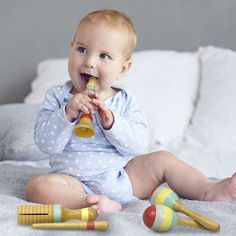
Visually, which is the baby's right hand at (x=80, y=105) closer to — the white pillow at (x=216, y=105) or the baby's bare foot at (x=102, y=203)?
the baby's bare foot at (x=102, y=203)

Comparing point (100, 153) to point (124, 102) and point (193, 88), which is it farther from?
point (193, 88)

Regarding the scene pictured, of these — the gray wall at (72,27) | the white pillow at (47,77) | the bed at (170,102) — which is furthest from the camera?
the gray wall at (72,27)

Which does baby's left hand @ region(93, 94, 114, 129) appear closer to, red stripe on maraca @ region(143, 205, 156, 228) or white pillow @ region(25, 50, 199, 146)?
red stripe on maraca @ region(143, 205, 156, 228)

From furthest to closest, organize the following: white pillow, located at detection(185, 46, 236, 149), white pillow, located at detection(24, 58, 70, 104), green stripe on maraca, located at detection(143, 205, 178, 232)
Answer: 1. white pillow, located at detection(24, 58, 70, 104)
2. white pillow, located at detection(185, 46, 236, 149)
3. green stripe on maraca, located at detection(143, 205, 178, 232)

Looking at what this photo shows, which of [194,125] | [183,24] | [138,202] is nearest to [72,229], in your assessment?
[138,202]

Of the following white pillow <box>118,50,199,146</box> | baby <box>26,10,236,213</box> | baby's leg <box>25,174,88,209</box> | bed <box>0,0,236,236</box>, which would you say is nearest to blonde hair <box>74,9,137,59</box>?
baby <box>26,10,236,213</box>

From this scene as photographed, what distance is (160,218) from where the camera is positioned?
38.3 inches

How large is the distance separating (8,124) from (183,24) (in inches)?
37.0

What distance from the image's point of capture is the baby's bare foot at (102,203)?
1146 mm

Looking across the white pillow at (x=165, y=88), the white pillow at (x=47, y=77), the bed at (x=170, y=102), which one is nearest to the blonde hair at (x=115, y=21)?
the bed at (x=170, y=102)

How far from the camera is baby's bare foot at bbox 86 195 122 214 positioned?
1146 mm

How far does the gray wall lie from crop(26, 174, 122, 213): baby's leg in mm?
1303

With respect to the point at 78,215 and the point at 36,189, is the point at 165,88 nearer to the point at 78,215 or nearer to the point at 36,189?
the point at 36,189

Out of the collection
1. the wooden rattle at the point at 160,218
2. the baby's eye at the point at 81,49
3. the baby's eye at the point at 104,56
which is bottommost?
the wooden rattle at the point at 160,218
